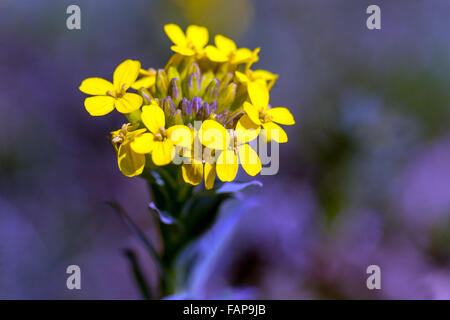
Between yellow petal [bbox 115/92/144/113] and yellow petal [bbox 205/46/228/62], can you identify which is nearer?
yellow petal [bbox 115/92/144/113]

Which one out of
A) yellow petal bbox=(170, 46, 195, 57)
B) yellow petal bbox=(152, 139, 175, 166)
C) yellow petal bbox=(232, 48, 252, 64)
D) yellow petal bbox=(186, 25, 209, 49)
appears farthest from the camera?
yellow petal bbox=(186, 25, 209, 49)

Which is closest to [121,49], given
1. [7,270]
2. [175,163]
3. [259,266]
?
[7,270]

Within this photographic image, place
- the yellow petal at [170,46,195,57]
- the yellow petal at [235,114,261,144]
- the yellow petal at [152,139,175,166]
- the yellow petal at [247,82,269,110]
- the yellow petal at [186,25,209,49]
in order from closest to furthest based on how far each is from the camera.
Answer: the yellow petal at [152,139,175,166], the yellow petal at [235,114,261,144], the yellow petal at [247,82,269,110], the yellow petal at [170,46,195,57], the yellow petal at [186,25,209,49]

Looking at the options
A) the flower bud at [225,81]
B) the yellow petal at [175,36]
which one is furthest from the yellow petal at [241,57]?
the yellow petal at [175,36]

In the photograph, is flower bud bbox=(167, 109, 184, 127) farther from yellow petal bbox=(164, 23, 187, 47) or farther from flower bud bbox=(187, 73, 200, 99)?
yellow petal bbox=(164, 23, 187, 47)

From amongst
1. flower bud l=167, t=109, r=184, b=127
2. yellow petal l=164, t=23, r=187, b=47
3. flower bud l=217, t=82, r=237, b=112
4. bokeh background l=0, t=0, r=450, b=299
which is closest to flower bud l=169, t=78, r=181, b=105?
flower bud l=167, t=109, r=184, b=127

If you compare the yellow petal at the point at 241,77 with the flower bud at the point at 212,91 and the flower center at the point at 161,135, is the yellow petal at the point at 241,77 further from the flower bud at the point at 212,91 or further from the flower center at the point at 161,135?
the flower center at the point at 161,135
